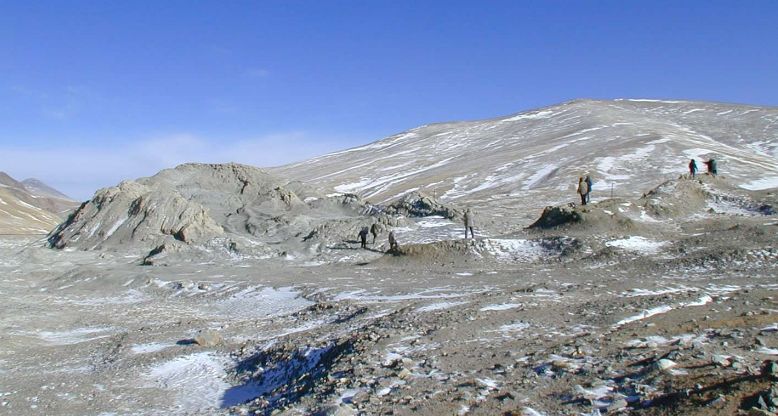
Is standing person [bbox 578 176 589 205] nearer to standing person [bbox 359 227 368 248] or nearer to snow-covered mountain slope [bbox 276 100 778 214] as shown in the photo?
standing person [bbox 359 227 368 248]

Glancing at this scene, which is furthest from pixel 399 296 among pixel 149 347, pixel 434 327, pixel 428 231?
pixel 428 231

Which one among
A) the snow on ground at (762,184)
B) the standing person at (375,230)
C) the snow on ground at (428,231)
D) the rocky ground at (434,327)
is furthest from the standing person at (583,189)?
the snow on ground at (762,184)

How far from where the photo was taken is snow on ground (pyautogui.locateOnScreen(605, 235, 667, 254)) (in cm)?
2352

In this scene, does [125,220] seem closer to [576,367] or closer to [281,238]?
[281,238]

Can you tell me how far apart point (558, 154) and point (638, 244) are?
2457 inches

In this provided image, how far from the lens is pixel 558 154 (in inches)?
3322

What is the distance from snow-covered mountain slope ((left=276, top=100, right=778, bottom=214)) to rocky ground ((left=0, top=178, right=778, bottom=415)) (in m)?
28.9

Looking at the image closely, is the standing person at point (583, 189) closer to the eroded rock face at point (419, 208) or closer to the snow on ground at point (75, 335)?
the eroded rock face at point (419, 208)

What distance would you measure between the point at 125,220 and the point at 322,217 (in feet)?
37.8

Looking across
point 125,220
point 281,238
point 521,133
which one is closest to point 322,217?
point 281,238

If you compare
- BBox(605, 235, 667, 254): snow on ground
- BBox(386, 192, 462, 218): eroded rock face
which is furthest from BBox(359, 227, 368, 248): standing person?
BBox(605, 235, 667, 254): snow on ground

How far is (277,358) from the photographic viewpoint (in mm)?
12219

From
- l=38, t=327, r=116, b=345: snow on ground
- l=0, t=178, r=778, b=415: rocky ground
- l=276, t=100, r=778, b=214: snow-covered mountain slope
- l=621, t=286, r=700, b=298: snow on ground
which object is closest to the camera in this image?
l=0, t=178, r=778, b=415: rocky ground

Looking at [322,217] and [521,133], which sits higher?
[521,133]
